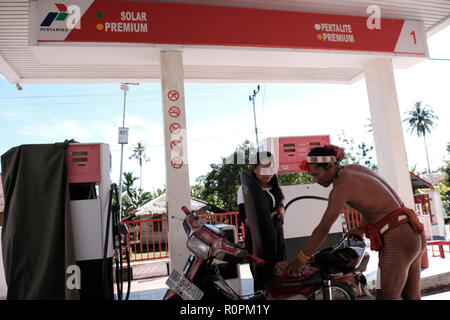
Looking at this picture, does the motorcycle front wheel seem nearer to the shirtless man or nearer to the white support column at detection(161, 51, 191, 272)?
the shirtless man

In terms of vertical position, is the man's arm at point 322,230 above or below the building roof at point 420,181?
below

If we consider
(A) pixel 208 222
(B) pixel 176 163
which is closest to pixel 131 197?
(A) pixel 208 222

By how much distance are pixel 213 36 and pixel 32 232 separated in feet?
11.5

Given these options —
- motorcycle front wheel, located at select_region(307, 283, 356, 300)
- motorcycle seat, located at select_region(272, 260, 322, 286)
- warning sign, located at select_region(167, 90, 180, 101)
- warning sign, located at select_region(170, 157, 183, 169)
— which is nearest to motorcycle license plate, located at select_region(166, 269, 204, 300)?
motorcycle seat, located at select_region(272, 260, 322, 286)

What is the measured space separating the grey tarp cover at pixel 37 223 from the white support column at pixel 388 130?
198 inches

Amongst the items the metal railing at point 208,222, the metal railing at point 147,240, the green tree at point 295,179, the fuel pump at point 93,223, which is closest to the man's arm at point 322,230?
the fuel pump at point 93,223

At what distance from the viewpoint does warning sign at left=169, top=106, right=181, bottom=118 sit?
4.53 m

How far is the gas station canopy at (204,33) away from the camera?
4.32 m

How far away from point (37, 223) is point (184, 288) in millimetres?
Answer: 2114

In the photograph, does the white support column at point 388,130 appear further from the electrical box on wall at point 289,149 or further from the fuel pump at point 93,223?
the fuel pump at point 93,223

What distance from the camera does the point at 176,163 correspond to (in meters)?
4.45

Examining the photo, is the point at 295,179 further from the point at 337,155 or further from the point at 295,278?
the point at 295,278

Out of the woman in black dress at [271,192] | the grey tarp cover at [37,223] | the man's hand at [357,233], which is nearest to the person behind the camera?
the man's hand at [357,233]
